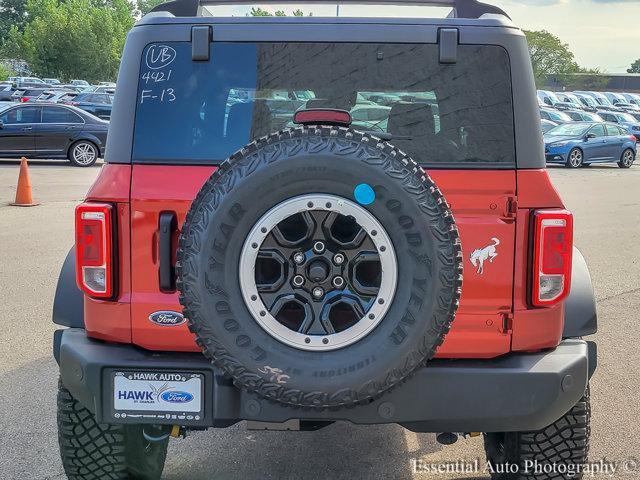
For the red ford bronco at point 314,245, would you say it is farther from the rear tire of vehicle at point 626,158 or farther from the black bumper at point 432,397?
the rear tire of vehicle at point 626,158

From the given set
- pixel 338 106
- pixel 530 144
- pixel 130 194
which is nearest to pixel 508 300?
pixel 530 144

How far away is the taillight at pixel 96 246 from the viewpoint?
3.02m

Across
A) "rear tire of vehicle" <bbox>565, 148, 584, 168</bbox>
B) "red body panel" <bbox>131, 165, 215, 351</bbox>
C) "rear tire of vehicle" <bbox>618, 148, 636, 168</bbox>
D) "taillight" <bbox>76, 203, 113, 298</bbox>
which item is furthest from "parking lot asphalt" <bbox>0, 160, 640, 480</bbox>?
"rear tire of vehicle" <bbox>618, 148, 636, 168</bbox>

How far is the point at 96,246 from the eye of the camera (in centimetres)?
303

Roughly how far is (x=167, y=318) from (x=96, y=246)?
14.7 inches

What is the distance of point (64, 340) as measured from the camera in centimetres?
318

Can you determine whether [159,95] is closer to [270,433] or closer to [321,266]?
[321,266]

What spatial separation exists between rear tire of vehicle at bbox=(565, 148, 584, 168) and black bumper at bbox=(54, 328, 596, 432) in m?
22.3

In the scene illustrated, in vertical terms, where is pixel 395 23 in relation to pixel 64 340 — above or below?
above

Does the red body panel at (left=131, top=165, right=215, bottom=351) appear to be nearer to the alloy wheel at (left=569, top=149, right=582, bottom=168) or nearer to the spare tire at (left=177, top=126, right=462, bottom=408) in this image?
the spare tire at (left=177, top=126, right=462, bottom=408)

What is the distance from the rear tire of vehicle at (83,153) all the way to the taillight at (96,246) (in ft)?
54.8

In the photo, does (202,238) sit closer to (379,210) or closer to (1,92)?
(379,210)

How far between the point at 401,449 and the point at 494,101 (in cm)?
198

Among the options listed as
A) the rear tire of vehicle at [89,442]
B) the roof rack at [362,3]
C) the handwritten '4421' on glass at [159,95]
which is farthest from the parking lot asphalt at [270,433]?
the roof rack at [362,3]
